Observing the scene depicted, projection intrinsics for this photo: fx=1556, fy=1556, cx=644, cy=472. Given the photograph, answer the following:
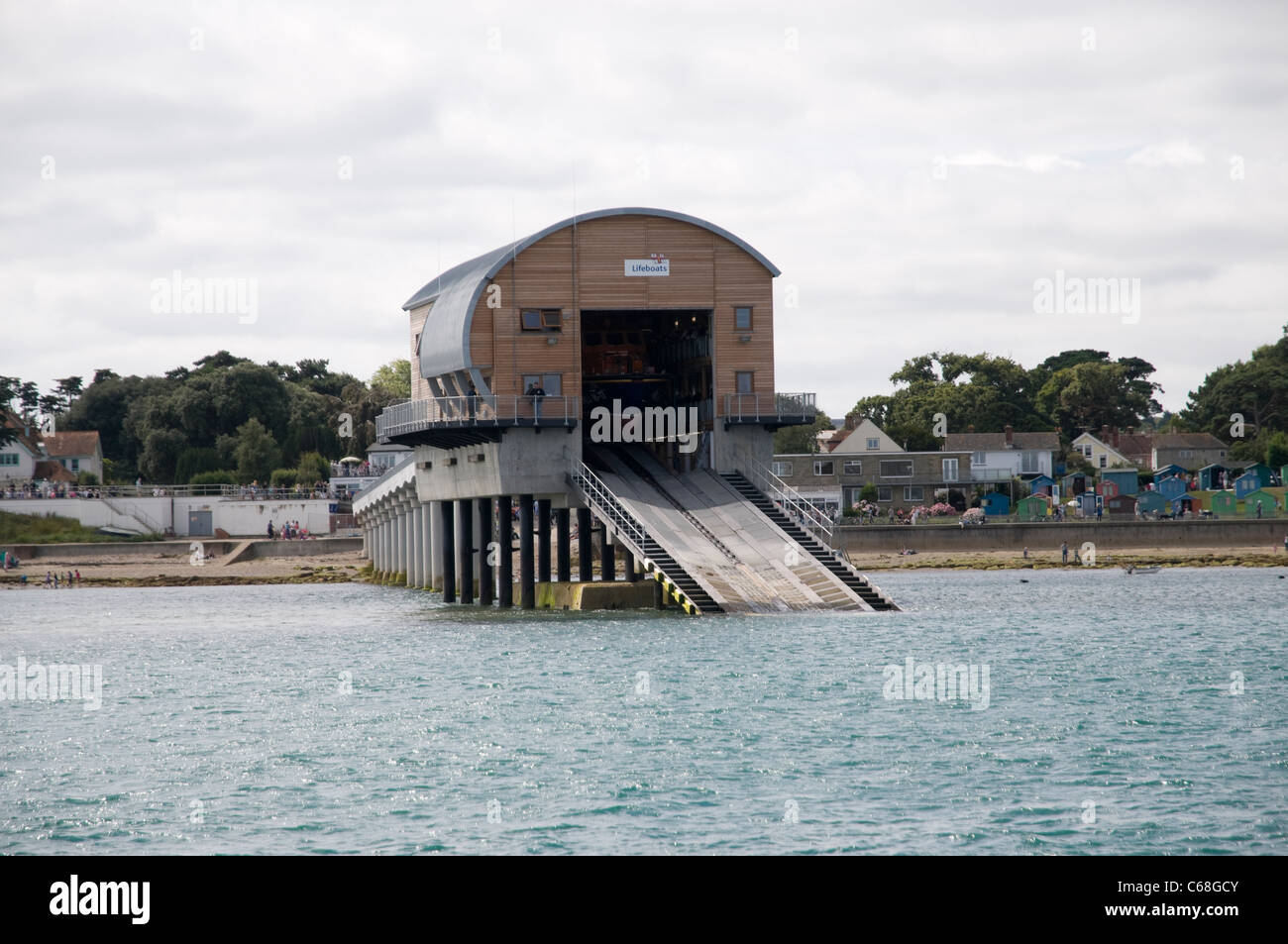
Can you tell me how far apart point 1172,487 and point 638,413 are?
80.5m

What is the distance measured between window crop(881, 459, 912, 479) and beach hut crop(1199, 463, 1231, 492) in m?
34.1

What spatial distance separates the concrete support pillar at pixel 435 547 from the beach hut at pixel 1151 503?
59.2 metres

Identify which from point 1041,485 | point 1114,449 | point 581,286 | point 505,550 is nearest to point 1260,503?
point 1041,485

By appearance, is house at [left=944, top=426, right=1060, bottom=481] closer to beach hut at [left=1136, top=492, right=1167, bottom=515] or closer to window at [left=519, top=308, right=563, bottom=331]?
beach hut at [left=1136, top=492, right=1167, bottom=515]

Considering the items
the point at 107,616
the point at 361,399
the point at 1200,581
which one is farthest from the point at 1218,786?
the point at 361,399

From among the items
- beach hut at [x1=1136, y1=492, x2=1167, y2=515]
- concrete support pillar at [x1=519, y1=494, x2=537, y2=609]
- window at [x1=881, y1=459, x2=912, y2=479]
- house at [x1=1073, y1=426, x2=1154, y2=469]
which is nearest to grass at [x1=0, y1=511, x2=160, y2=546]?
window at [x1=881, y1=459, x2=912, y2=479]

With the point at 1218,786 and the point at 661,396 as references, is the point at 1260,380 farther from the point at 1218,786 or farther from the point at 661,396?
the point at 1218,786

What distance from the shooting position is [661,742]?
79.3ft

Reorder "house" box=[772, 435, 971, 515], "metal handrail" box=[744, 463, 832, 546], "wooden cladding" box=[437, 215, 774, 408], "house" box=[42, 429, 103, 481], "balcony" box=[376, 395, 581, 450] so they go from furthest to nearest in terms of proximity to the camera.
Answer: "house" box=[42, 429, 103, 481] → "house" box=[772, 435, 971, 515] → "wooden cladding" box=[437, 215, 774, 408] → "balcony" box=[376, 395, 581, 450] → "metal handrail" box=[744, 463, 832, 546]

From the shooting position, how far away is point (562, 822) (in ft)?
60.8

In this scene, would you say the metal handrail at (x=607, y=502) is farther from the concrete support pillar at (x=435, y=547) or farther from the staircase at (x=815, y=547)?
the concrete support pillar at (x=435, y=547)

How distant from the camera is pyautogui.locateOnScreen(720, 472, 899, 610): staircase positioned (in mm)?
42312

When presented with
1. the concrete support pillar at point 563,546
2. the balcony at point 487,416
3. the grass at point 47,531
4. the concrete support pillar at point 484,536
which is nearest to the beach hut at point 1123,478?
the grass at point 47,531
